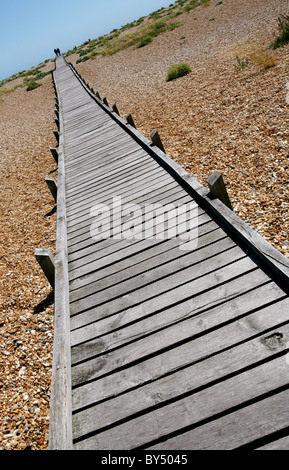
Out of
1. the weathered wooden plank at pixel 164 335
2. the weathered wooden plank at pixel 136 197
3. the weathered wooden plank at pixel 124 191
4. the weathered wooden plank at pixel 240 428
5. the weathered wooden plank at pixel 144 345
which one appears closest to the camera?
the weathered wooden plank at pixel 240 428

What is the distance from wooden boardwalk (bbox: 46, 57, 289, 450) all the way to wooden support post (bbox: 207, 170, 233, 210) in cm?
14

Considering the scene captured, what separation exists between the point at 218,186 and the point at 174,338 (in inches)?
86.9

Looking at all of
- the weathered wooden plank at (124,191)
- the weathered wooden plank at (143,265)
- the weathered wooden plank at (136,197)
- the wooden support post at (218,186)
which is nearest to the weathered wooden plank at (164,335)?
the weathered wooden plank at (143,265)

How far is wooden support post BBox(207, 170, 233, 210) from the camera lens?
4129 mm

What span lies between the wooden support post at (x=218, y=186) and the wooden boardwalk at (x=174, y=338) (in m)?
0.14

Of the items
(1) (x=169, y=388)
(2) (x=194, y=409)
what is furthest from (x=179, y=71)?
(2) (x=194, y=409)

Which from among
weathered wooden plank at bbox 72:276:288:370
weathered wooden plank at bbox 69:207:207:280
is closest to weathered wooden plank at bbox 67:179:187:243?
weathered wooden plank at bbox 69:207:207:280

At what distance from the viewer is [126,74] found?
21094 millimetres

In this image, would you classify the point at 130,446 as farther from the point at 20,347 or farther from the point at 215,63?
the point at 215,63

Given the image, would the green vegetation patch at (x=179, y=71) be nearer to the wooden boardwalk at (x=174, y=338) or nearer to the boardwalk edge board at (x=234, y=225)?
the boardwalk edge board at (x=234, y=225)

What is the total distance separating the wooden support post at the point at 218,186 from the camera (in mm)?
4129

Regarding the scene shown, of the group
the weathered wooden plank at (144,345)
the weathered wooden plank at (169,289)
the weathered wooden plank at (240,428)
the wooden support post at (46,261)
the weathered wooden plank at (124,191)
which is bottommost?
the weathered wooden plank at (240,428)

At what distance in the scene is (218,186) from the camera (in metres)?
4.24

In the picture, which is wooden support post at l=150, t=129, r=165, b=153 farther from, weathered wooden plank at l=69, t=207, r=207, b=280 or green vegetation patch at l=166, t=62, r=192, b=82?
green vegetation patch at l=166, t=62, r=192, b=82
